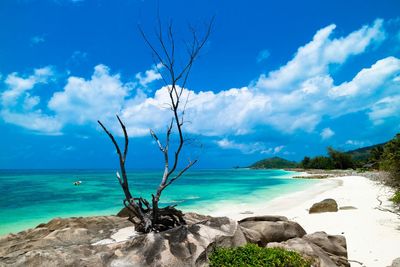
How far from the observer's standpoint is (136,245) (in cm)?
596

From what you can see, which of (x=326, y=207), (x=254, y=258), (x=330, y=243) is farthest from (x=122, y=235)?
(x=326, y=207)

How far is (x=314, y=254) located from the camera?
685cm

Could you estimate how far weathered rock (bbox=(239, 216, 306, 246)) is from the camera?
25.7ft

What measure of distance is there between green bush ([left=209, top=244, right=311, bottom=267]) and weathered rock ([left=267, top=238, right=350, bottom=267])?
1.33 ft

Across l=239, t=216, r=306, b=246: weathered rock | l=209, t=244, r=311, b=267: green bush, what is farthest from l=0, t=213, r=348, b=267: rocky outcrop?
l=209, t=244, r=311, b=267: green bush

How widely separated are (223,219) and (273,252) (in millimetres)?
1520

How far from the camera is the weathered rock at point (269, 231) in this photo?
25.7 feet

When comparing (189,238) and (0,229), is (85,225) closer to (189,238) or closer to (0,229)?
(189,238)

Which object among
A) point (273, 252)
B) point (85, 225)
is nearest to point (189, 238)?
point (273, 252)

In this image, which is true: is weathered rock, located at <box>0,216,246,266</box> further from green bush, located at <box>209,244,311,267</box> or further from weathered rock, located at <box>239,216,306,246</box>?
weathered rock, located at <box>239,216,306,246</box>

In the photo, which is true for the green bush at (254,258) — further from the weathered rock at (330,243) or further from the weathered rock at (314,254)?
the weathered rock at (330,243)

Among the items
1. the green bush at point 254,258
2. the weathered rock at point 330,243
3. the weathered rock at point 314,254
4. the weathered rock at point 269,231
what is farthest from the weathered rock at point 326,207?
the green bush at point 254,258

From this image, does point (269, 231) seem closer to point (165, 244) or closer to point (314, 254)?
point (314, 254)

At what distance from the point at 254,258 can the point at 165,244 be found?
1791 millimetres
